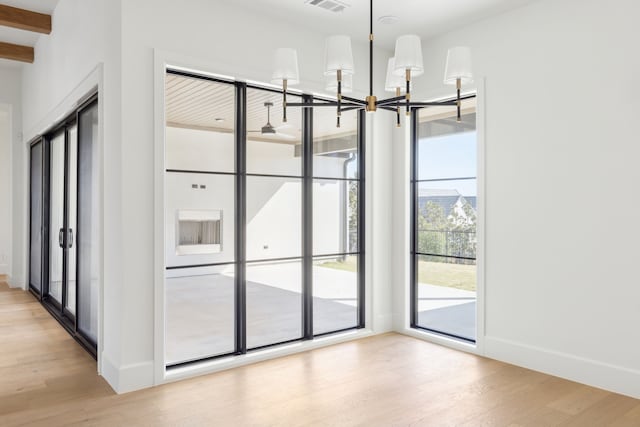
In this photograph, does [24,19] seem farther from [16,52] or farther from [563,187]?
[563,187]

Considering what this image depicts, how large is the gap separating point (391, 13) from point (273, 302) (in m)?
2.82

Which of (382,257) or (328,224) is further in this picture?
(382,257)

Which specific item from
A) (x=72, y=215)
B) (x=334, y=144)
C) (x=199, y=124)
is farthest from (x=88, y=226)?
(x=334, y=144)

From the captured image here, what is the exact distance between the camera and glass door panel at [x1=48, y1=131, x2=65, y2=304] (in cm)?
545

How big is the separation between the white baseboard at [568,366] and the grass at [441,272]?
572mm

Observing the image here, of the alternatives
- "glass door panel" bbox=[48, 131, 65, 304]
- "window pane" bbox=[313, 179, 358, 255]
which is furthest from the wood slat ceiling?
"glass door panel" bbox=[48, 131, 65, 304]

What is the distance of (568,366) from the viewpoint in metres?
3.58

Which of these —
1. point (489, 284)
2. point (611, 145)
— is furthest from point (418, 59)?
point (489, 284)

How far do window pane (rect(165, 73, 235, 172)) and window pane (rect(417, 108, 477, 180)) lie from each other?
2076 mm

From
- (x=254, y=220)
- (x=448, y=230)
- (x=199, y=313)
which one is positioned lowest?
(x=199, y=313)

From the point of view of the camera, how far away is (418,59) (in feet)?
8.16

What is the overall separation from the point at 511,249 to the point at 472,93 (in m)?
1.52

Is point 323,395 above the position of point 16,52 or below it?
below

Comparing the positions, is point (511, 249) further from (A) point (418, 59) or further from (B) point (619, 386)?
(A) point (418, 59)
